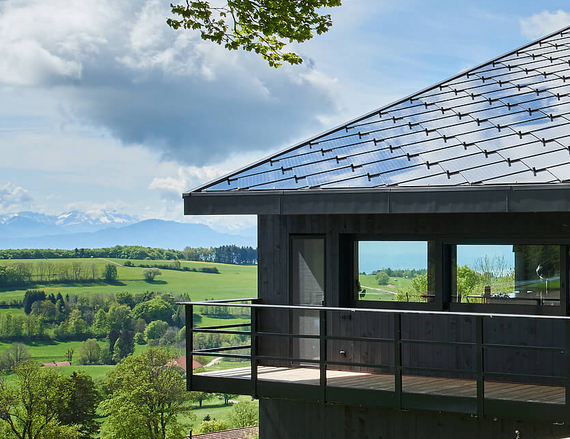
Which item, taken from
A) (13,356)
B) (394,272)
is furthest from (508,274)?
(13,356)

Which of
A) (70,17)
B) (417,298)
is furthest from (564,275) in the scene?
(70,17)

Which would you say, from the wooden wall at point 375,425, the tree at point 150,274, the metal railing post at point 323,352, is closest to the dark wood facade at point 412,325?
the wooden wall at point 375,425

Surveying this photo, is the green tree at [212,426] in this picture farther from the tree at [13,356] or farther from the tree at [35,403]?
the tree at [13,356]

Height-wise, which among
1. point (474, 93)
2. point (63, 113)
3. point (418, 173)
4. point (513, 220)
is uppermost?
point (63, 113)

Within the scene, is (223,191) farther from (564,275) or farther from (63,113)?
(63,113)

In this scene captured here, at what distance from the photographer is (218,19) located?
379 inches

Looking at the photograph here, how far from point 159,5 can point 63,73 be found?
43597mm

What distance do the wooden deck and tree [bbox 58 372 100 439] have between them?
52695 millimetres

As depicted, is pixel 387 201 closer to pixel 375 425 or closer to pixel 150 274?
pixel 375 425

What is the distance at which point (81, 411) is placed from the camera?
59219mm

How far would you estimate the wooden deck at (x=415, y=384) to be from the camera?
303 inches

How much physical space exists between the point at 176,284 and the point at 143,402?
61.9m

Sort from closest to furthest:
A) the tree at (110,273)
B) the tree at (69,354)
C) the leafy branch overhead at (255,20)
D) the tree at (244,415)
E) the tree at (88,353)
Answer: the leafy branch overhead at (255,20)
the tree at (244,415)
the tree at (88,353)
the tree at (69,354)
the tree at (110,273)

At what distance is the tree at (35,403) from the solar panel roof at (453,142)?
44942 millimetres
